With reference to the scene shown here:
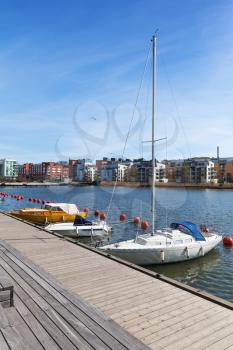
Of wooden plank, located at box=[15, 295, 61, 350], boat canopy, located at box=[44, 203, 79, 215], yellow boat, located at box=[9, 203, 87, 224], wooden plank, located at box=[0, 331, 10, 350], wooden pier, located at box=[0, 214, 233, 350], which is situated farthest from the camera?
boat canopy, located at box=[44, 203, 79, 215]

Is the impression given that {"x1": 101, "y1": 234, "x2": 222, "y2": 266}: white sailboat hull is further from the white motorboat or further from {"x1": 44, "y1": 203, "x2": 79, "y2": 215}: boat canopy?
{"x1": 44, "y1": 203, "x2": 79, "y2": 215}: boat canopy

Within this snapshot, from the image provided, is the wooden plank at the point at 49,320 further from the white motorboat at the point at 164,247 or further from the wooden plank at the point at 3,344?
the white motorboat at the point at 164,247

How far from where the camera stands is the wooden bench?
6.88 m

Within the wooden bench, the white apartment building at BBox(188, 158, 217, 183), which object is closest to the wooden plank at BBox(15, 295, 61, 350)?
the wooden bench

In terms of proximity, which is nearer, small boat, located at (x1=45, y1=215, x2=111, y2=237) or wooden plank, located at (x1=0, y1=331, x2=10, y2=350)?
wooden plank, located at (x1=0, y1=331, x2=10, y2=350)

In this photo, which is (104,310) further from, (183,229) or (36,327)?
(183,229)

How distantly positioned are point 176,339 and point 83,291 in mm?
4119

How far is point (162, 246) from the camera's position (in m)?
20.5

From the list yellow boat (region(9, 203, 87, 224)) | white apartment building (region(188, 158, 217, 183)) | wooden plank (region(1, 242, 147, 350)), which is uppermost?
white apartment building (region(188, 158, 217, 183))

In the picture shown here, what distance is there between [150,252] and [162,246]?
1.00 metres

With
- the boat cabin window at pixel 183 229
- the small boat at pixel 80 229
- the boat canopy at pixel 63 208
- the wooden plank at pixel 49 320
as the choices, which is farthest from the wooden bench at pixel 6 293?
the boat canopy at pixel 63 208

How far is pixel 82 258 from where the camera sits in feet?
50.7

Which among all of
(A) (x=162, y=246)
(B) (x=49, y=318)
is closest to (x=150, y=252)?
(A) (x=162, y=246)

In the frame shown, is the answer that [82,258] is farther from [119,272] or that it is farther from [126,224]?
[126,224]
